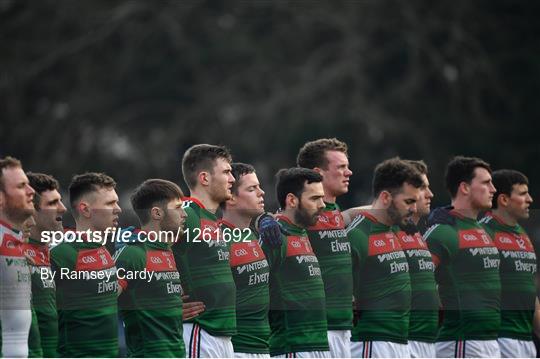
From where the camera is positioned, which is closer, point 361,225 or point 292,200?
point 292,200

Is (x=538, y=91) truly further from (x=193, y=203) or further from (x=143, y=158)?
(x=193, y=203)

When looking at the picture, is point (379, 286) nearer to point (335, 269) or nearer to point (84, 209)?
point (335, 269)

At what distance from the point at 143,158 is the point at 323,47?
4.78 meters

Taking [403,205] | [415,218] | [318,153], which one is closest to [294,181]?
[318,153]

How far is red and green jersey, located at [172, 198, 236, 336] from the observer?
10.5 meters

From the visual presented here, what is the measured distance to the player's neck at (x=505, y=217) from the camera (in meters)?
12.7

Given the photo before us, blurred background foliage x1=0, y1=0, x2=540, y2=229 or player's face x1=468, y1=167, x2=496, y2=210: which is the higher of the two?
blurred background foliage x1=0, y1=0, x2=540, y2=229

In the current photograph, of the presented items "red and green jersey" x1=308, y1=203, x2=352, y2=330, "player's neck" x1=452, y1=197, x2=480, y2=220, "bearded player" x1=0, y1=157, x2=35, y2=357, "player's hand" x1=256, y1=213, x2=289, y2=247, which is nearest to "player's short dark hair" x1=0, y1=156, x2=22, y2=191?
"bearded player" x1=0, y1=157, x2=35, y2=357

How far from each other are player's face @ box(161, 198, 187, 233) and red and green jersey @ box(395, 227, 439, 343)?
2.24 metres

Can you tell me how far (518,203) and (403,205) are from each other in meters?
1.46

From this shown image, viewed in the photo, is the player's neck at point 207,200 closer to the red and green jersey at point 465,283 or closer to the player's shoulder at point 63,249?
the player's shoulder at point 63,249

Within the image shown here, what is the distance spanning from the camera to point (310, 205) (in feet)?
36.6

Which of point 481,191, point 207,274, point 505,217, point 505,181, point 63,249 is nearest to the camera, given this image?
point 63,249

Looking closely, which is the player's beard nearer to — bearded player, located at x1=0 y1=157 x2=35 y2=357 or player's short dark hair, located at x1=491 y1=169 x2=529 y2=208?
player's short dark hair, located at x1=491 y1=169 x2=529 y2=208
